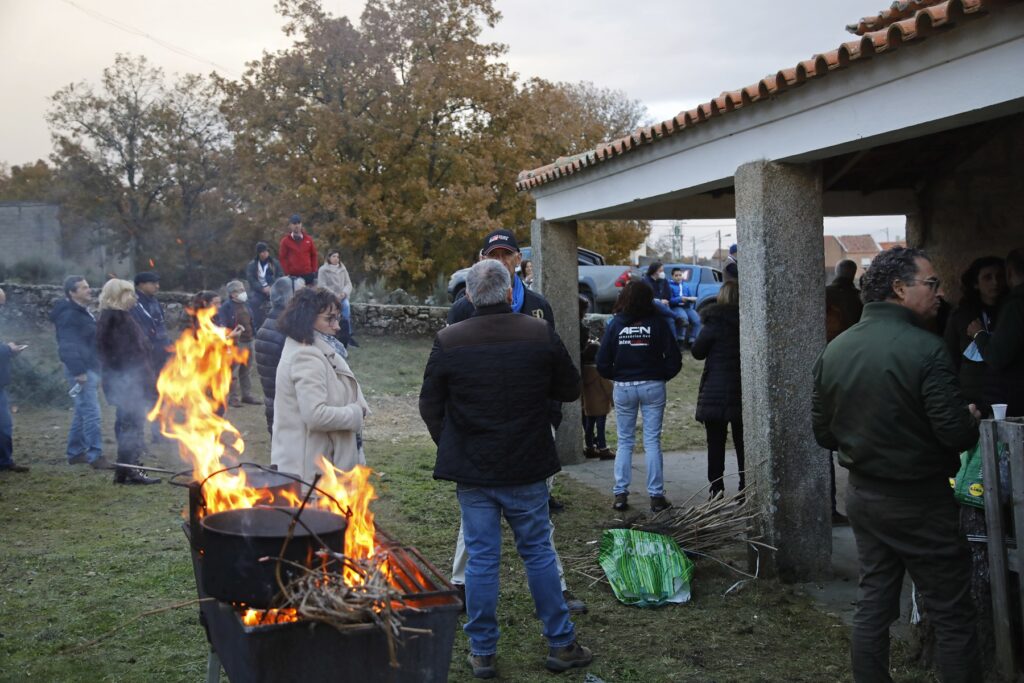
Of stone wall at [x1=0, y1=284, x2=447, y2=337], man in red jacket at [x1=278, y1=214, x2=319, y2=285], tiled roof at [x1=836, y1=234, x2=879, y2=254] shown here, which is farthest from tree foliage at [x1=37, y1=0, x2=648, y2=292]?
tiled roof at [x1=836, y1=234, x2=879, y2=254]

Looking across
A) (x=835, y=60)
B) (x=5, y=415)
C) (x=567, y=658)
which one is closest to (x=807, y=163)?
(x=835, y=60)

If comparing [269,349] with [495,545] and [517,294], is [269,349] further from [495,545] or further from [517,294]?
[495,545]

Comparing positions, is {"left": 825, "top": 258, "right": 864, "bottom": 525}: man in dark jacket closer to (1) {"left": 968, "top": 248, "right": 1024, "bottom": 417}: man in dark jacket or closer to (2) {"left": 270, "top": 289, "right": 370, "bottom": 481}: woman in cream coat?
(1) {"left": 968, "top": 248, "right": 1024, "bottom": 417}: man in dark jacket

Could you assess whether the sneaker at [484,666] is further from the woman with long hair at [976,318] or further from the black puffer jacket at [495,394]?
the woman with long hair at [976,318]

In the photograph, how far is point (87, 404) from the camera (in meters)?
9.48

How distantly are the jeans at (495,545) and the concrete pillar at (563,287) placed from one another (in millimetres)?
5080

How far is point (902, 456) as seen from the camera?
356 cm

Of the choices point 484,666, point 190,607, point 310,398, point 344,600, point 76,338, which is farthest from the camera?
point 76,338

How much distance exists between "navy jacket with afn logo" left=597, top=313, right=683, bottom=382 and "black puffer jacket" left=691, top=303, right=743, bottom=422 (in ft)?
1.06

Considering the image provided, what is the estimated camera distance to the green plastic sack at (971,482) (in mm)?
4156

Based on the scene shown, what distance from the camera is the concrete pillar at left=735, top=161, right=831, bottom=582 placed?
18.8 feet

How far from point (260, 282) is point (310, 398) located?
10.1 m

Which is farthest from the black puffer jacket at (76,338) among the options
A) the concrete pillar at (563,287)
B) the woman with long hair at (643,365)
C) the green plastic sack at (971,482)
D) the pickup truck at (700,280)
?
the pickup truck at (700,280)

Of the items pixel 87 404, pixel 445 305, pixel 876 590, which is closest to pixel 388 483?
pixel 87 404
